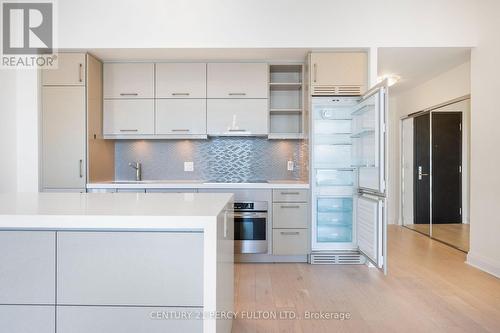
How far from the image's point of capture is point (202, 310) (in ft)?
3.78

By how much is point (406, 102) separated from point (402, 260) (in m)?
2.86

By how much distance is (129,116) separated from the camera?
3.58 m

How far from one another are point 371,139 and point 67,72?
124 inches

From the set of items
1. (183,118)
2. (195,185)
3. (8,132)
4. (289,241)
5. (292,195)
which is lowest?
(289,241)

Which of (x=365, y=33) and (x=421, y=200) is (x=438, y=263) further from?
(x=365, y=33)

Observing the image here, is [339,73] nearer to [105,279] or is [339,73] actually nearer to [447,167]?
[447,167]

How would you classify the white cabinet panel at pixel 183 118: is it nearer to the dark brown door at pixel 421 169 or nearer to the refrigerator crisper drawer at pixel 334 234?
the refrigerator crisper drawer at pixel 334 234

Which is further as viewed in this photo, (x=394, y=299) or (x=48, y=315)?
(x=394, y=299)

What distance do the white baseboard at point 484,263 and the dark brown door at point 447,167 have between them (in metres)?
1.62

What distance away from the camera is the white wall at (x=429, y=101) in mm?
3898

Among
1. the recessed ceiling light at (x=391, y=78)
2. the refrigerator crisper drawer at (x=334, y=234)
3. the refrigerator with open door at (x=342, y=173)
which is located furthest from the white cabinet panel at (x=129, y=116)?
the recessed ceiling light at (x=391, y=78)

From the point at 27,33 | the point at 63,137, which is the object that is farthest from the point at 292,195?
the point at 27,33

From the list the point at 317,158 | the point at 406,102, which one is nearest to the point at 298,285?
the point at 317,158

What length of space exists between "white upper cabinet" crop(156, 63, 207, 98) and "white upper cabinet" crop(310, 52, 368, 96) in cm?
122
